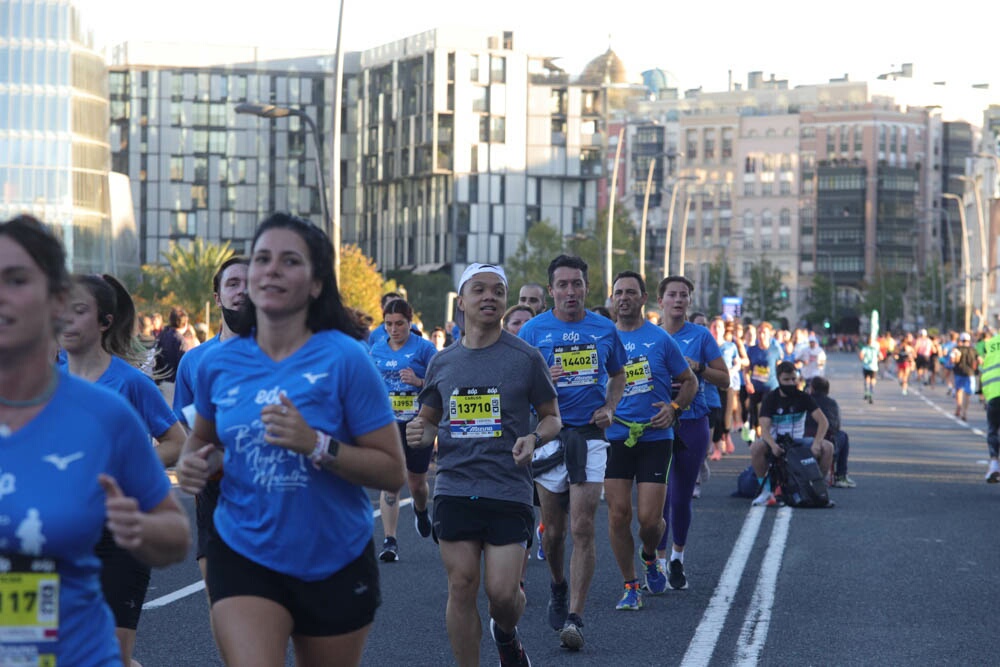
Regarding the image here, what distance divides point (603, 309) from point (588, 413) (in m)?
6.37

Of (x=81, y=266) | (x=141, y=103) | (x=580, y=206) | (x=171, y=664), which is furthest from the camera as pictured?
(x=141, y=103)

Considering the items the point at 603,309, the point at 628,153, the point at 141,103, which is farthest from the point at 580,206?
the point at 603,309

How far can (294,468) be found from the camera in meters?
4.77


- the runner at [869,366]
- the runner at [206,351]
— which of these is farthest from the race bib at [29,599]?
the runner at [869,366]

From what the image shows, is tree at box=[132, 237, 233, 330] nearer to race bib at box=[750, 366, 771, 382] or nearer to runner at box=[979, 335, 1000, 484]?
race bib at box=[750, 366, 771, 382]

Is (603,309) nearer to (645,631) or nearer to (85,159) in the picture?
(645,631)

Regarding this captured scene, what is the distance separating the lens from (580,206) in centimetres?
11881

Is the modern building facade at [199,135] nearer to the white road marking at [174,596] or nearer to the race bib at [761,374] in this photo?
the race bib at [761,374]

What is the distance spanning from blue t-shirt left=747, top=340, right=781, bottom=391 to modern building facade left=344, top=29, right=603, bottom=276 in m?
88.1

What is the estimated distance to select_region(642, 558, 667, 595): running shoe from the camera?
11.0m

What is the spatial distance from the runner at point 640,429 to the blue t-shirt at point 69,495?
21.5 feet

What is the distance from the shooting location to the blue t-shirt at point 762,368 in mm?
25781

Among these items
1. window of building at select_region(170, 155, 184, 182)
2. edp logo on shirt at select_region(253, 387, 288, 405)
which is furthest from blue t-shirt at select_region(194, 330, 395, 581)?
window of building at select_region(170, 155, 184, 182)

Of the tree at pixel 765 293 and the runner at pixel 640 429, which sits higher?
the tree at pixel 765 293
